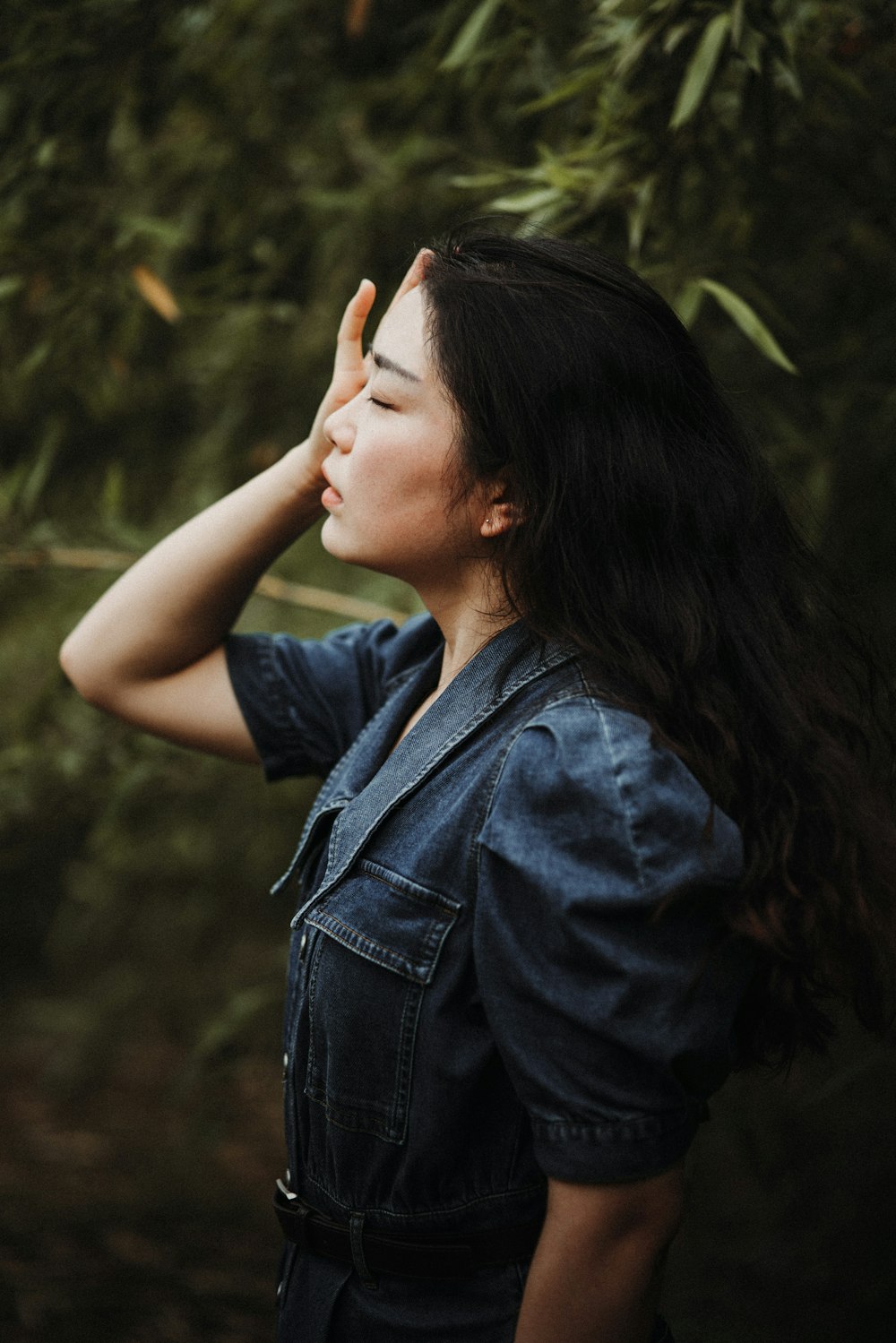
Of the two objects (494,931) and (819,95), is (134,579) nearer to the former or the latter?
(494,931)

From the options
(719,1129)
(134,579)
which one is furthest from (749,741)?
(719,1129)

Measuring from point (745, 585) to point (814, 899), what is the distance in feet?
1.09

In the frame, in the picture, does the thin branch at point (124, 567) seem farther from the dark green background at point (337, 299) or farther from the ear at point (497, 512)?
the ear at point (497, 512)

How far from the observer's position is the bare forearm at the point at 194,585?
1.53 m

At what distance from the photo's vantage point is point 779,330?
86.2 inches

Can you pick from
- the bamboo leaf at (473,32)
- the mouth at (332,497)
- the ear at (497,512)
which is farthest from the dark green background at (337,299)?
the mouth at (332,497)

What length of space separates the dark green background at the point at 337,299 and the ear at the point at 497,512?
0.40m

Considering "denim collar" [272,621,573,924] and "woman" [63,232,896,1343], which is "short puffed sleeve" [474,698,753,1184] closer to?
"woman" [63,232,896,1343]

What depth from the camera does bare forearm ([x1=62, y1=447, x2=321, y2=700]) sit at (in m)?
1.53

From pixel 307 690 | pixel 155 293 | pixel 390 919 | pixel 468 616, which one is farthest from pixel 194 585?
pixel 155 293

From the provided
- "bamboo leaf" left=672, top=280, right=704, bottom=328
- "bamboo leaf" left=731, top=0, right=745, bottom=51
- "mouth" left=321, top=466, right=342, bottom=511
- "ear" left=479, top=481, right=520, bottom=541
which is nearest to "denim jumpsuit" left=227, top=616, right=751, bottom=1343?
"ear" left=479, top=481, right=520, bottom=541

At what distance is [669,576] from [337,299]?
176 cm

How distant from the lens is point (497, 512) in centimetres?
120

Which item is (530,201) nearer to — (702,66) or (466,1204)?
(702,66)
